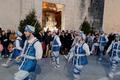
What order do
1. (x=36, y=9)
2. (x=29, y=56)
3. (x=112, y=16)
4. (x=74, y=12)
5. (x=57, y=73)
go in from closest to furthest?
(x=29, y=56) → (x=57, y=73) → (x=36, y=9) → (x=74, y=12) → (x=112, y=16)

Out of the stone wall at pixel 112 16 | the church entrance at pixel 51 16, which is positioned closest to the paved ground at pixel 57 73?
the church entrance at pixel 51 16

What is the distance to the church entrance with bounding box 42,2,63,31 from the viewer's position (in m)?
26.9

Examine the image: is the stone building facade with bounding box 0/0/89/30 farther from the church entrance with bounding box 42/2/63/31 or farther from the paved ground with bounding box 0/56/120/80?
the paved ground with bounding box 0/56/120/80

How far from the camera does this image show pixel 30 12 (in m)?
24.3

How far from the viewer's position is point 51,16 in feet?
91.1

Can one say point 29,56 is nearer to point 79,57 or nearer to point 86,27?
point 79,57

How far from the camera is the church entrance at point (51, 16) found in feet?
88.3

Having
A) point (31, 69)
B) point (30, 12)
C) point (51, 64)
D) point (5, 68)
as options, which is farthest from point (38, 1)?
point (31, 69)

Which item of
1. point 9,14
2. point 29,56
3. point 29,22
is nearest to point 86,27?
point 29,22

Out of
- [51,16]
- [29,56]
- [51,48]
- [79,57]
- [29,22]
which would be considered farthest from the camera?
[51,16]

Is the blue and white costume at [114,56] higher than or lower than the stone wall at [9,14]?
lower

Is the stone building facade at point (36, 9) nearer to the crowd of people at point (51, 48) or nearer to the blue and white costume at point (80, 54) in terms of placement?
the crowd of people at point (51, 48)

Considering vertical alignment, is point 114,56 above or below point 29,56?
below

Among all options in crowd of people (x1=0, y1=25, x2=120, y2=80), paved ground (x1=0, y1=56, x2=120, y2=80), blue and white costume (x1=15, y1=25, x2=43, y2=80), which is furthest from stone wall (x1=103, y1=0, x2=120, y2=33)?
blue and white costume (x1=15, y1=25, x2=43, y2=80)
